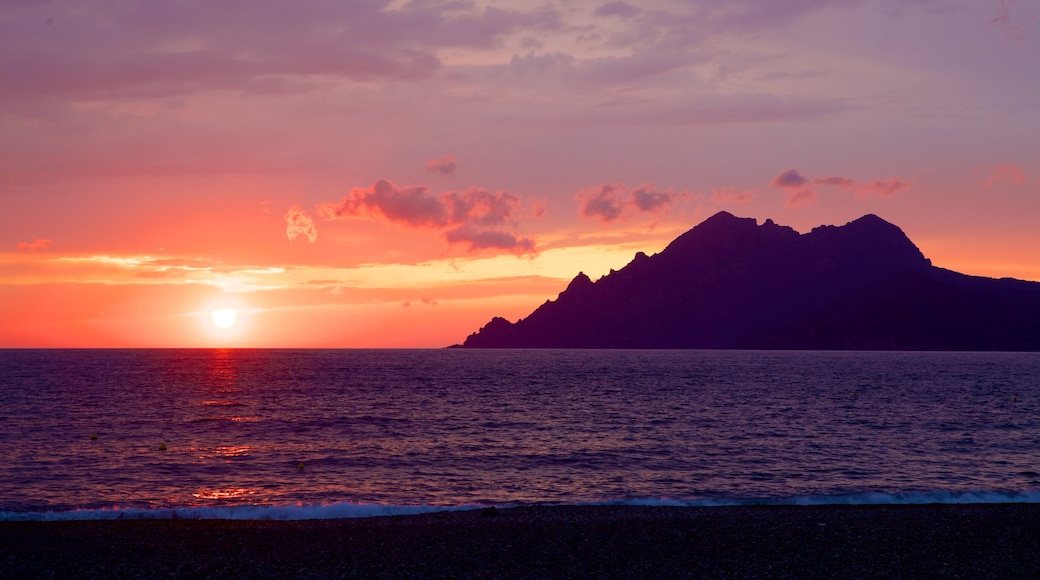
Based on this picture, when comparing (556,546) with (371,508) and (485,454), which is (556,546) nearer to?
(371,508)

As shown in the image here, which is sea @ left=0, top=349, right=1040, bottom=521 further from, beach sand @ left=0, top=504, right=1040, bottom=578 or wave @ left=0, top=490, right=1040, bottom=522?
beach sand @ left=0, top=504, right=1040, bottom=578

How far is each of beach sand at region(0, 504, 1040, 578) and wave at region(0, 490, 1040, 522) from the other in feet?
4.86

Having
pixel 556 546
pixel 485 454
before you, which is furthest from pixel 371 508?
pixel 485 454

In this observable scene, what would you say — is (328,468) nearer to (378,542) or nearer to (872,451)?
(378,542)

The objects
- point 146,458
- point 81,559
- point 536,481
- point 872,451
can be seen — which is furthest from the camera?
point 872,451

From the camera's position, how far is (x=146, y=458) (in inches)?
1665

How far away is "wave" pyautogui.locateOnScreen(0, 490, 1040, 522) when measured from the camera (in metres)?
27.6

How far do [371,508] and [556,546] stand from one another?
9.72 m

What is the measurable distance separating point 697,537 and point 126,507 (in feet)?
68.3

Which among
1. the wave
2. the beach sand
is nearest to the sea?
the wave

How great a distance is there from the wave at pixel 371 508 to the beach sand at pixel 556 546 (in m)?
1.48

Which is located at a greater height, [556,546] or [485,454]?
[556,546]

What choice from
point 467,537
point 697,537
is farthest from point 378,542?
point 697,537

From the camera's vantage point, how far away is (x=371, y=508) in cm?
2909
